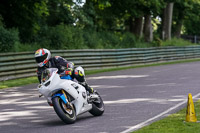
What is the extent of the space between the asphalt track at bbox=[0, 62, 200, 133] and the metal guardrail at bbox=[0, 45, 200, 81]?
245 centimetres

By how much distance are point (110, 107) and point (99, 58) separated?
14.4 metres

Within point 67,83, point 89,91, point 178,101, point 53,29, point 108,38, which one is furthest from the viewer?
point 108,38

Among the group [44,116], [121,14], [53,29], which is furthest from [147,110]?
[121,14]

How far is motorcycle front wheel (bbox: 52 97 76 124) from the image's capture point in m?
8.45

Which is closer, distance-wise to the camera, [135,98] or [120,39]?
[135,98]

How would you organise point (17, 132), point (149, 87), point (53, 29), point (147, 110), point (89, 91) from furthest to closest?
point (53, 29)
point (149, 87)
point (147, 110)
point (89, 91)
point (17, 132)

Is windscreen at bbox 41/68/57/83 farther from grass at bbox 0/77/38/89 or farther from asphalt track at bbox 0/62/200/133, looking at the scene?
grass at bbox 0/77/38/89

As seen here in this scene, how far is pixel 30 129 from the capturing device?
27.5 ft

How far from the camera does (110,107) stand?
11039mm

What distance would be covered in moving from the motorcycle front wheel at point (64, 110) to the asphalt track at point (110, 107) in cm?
13

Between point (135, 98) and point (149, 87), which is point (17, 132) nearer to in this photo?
point (135, 98)

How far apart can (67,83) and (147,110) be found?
2.42m

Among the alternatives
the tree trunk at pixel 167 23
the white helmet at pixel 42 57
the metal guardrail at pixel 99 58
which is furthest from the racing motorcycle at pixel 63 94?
the tree trunk at pixel 167 23

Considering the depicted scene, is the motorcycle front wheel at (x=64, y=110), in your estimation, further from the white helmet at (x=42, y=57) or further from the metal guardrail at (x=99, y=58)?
the metal guardrail at (x=99, y=58)
